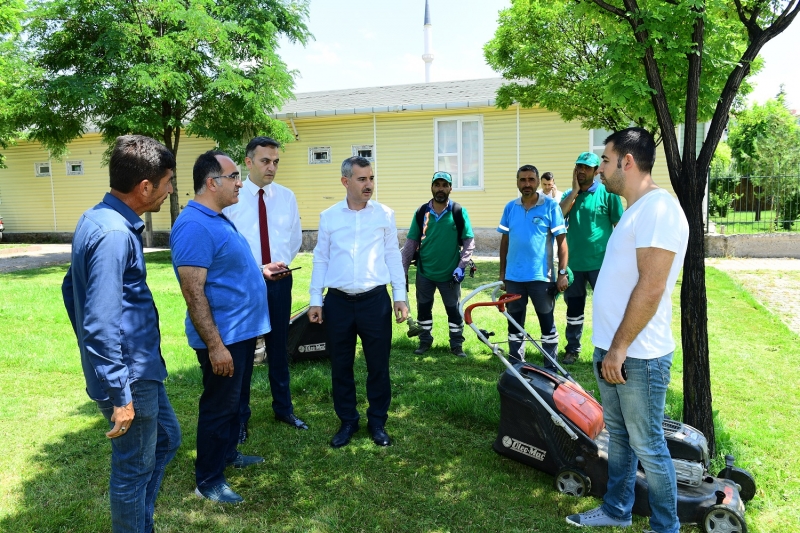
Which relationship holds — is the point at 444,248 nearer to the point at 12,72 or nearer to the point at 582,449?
the point at 582,449

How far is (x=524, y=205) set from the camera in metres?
5.93

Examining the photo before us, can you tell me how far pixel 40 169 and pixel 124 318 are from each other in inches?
899

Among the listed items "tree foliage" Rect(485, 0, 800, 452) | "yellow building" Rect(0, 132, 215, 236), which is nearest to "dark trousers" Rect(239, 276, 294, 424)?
"tree foliage" Rect(485, 0, 800, 452)

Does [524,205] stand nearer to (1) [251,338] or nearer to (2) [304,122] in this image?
(1) [251,338]

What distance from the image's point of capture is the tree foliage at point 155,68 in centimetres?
1388

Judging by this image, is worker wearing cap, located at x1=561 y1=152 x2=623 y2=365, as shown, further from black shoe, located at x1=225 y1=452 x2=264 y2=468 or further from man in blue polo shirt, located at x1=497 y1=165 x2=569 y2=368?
black shoe, located at x1=225 y1=452 x2=264 y2=468

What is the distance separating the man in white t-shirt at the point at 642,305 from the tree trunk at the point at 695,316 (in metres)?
1.04

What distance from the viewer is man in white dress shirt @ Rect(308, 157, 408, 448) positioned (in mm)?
4328

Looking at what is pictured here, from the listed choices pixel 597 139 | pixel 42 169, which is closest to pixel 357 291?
pixel 597 139

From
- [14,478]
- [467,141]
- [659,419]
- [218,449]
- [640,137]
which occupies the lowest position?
[14,478]

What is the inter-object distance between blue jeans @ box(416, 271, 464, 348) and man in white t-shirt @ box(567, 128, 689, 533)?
12.2 ft

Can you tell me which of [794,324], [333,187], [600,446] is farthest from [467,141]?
[600,446]

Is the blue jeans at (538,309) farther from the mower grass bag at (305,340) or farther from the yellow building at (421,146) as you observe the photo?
the yellow building at (421,146)

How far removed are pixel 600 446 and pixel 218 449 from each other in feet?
7.89
